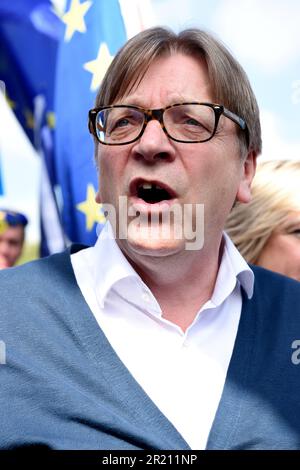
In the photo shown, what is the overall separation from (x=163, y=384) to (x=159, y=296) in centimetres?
27

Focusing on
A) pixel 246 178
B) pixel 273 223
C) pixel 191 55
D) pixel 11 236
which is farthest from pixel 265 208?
pixel 11 236

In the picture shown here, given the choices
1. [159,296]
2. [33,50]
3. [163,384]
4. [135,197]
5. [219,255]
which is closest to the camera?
[163,384]

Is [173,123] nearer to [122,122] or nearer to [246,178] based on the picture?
[122,122]

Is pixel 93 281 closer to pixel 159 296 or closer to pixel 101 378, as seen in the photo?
pixel 159 296

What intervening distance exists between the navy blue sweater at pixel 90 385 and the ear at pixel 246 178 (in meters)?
0.34

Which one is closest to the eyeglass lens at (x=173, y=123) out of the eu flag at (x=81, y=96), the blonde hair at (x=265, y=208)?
the eu flag at (x=81, y=96)

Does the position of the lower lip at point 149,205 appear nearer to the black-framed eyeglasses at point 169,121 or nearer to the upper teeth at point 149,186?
the upper teeth at point 149,186

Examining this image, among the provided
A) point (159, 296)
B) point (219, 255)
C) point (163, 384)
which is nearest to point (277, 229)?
point (219, 255)

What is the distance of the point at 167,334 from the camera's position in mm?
1555

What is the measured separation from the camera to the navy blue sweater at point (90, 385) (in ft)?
4.46

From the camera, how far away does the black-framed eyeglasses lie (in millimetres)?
1558

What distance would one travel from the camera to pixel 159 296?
65.5 inches

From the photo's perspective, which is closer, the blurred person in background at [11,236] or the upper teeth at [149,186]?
the upper teeth at [149,186]
